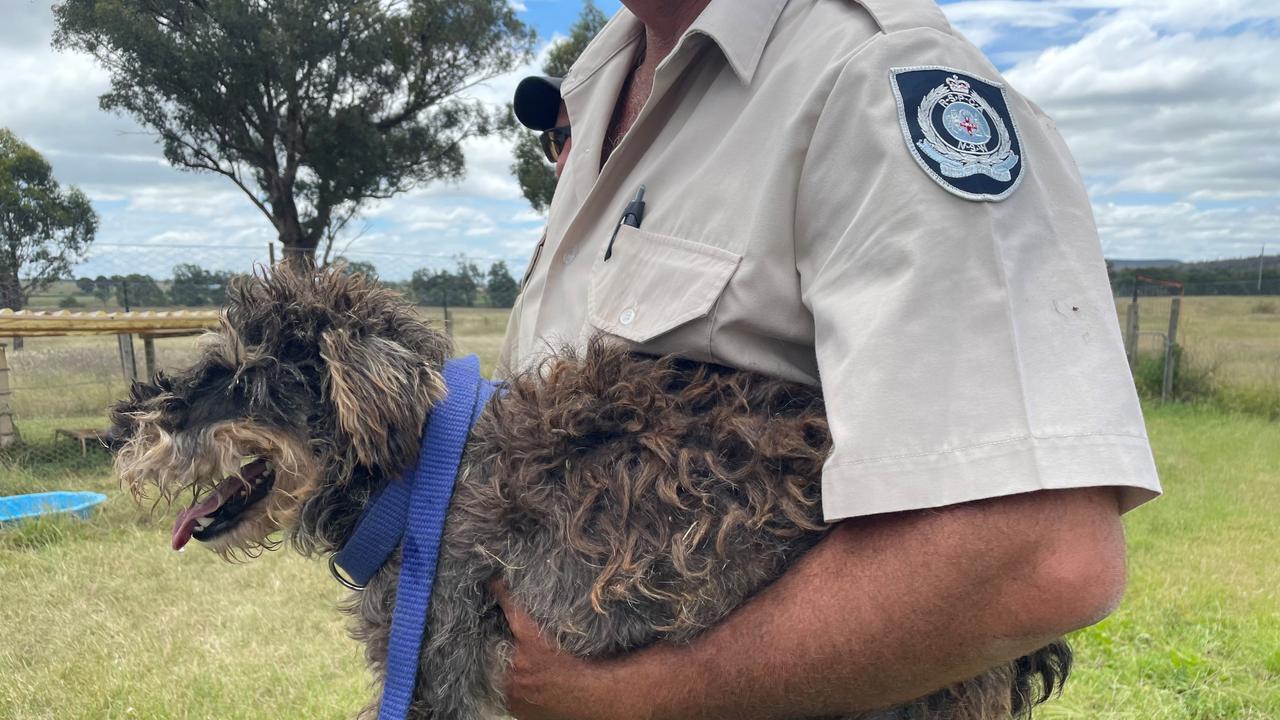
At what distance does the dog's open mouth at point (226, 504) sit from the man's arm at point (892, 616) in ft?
3.23

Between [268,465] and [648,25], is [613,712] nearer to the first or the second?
[268,465]

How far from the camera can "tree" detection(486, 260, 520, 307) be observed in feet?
64.3

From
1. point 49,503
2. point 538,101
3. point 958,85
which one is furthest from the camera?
point 49,503

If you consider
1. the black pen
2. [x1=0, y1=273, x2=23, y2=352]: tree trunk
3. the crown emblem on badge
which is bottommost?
[x1=0, y1=273, x2=23, y2=352]: tree trunk

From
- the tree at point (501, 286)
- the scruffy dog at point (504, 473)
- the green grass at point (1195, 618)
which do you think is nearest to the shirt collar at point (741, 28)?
the scruffy dog at point (504, 473)

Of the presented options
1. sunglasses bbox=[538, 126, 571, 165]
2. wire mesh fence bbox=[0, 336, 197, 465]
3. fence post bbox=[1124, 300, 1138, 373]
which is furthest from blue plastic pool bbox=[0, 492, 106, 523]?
fence post bbox=[1124, 300, 1138, 373]

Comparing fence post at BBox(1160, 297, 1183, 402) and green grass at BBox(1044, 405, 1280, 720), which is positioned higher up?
fence post at BBox(1160, 297, 1183, 402)

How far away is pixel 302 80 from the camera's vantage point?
2566 cm

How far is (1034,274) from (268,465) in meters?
1.70

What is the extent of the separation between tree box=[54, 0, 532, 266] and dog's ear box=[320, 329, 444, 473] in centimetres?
2523

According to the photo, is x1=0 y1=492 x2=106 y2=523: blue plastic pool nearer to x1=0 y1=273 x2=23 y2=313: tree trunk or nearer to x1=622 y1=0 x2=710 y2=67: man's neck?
x1=0 y1=273 x2=23 y2=313: tree trunk

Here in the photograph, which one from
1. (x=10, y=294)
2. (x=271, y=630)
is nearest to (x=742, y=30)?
(x=271, y=630)

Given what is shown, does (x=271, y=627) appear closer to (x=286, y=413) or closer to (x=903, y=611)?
(x=286, y=413)

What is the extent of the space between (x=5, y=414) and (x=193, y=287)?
16.3 ft
